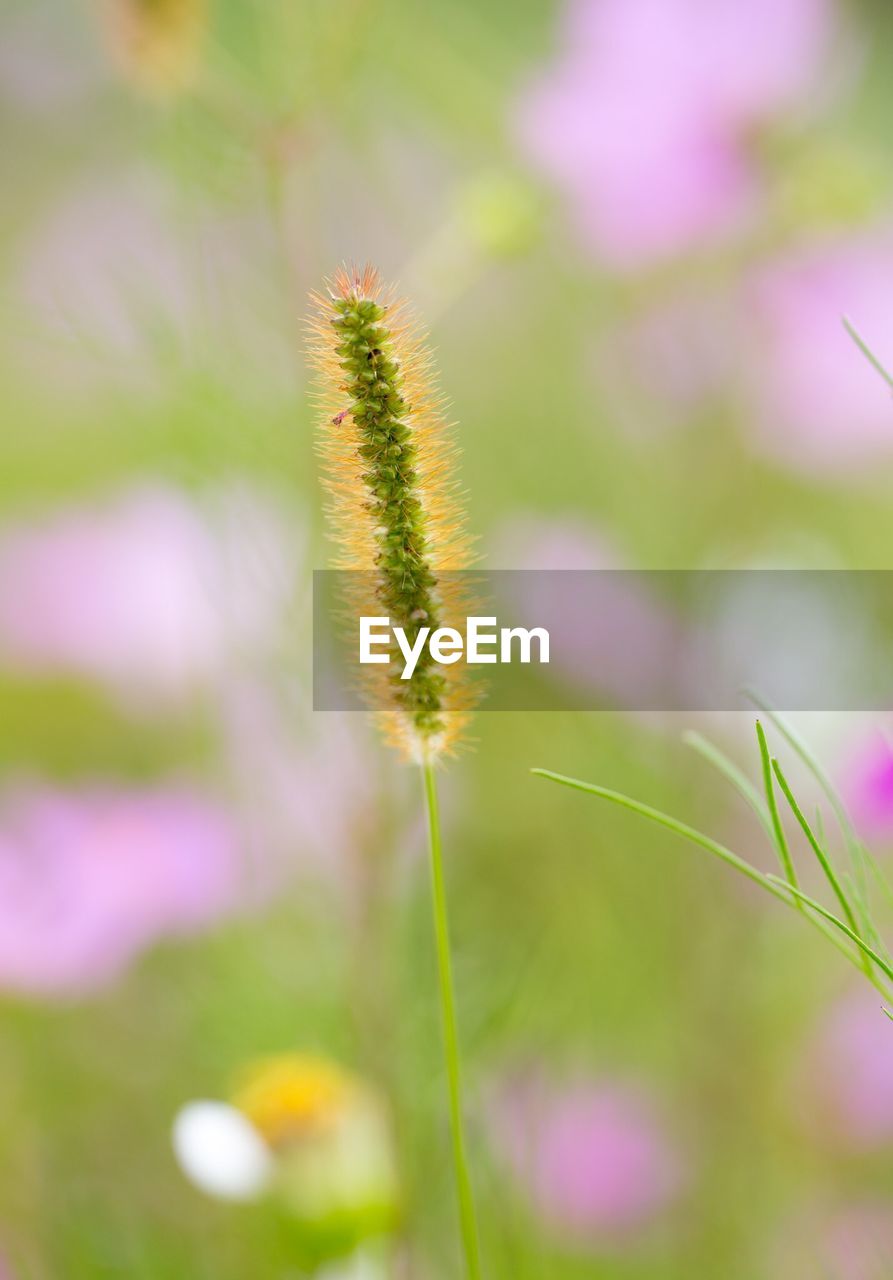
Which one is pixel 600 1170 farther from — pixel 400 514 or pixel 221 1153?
pixel 400 514

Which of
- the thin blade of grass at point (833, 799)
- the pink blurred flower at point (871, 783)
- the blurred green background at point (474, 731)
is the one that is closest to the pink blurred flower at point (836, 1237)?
the blurred green background at point (474, 731)

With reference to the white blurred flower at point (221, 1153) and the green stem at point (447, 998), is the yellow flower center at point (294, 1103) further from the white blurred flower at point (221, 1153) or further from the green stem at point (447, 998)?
the green stem at point (447, 998)

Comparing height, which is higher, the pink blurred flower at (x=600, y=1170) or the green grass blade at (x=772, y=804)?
the green grass blade at (x=772, y=804)

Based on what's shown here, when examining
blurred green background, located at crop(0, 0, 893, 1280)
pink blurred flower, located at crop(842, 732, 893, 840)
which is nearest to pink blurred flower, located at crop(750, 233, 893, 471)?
blurred green background, located at crop(0, 0, 893, 1280)

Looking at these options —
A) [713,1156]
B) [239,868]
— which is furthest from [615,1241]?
[239,868]

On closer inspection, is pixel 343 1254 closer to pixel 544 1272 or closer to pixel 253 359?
pixel 544 1272

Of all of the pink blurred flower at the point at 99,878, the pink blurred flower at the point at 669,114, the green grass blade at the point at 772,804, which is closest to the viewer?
the green grass blade at the point at 772,804
